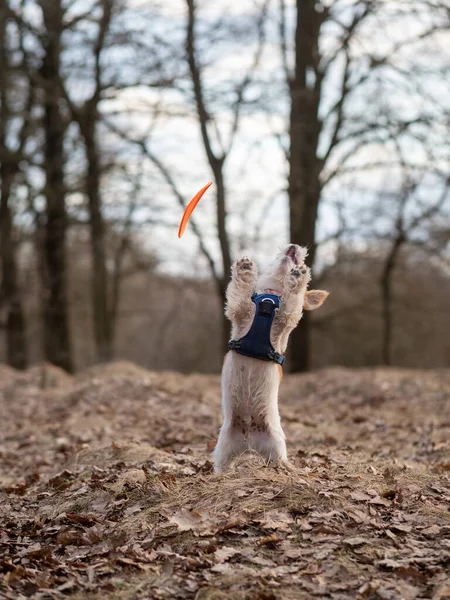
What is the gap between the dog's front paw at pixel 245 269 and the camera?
20.4 feet

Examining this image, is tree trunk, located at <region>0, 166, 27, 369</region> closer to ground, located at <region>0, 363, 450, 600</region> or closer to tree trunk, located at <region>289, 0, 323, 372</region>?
tree trunk, located at <region>289, 0, 323, 372</region>

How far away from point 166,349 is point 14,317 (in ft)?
34.3

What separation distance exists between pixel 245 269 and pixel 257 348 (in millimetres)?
680

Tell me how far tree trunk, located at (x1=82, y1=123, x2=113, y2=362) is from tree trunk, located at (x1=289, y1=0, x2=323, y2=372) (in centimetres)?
589

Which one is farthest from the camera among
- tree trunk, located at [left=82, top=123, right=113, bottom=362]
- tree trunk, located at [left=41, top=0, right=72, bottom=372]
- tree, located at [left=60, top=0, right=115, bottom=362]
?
tree trunk, located at [left=82, top=123, right=113, bottom=362]

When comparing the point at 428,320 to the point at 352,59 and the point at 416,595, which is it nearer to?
the point at 352,59

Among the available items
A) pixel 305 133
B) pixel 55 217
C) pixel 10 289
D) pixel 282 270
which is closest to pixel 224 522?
pixel 282 270

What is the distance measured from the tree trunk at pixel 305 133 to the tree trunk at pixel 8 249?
24.9 feet

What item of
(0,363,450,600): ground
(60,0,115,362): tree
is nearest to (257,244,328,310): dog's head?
(0,363,450,600): ground

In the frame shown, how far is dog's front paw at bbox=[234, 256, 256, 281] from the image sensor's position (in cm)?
620

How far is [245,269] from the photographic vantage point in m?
6.21

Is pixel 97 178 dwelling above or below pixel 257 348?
above

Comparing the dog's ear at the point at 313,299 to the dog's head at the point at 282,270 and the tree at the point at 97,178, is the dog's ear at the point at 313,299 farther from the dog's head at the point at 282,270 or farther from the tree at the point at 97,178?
the tree at the point at 97,178

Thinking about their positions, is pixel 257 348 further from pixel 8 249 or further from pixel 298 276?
pixel 8 249
